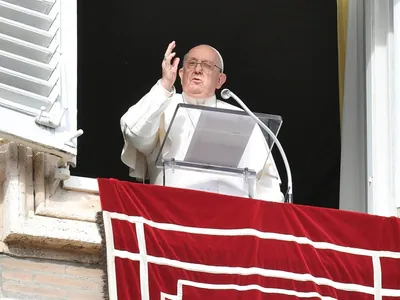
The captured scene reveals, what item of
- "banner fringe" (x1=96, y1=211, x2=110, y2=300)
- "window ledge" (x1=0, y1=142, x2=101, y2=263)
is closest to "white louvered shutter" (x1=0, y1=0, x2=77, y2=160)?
"window ledge" (x1=0, y1=142, x2=101, y2=263)

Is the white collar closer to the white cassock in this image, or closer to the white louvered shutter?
the white cassock

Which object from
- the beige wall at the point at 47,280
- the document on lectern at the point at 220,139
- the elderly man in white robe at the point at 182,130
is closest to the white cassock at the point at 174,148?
the elderly man in white robe at the point at 182,130

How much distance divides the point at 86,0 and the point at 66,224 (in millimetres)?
2920

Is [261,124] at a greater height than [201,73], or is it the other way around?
[201,73]

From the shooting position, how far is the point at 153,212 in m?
7.73

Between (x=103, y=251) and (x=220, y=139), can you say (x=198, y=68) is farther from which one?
(x=103, y=251)

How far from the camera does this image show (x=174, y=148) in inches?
332

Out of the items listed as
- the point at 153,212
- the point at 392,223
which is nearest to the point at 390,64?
the point at 392,223

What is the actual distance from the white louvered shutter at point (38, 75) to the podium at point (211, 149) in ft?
1.74

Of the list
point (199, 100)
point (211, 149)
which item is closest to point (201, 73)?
point (199, 100)

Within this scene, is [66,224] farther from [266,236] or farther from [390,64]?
[390,64]

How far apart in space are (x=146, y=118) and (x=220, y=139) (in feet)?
1.42

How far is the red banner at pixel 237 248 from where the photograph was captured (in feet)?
25.0

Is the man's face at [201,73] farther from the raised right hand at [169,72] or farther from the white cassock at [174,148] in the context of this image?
the raised right hand at [169,72]
